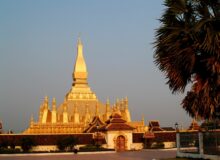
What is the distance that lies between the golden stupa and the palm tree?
36.7 meters

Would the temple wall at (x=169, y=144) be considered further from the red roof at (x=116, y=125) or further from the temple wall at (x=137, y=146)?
the red roof at (x=116, y=125)

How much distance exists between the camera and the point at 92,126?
2010 inches

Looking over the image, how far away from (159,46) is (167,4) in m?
1.71

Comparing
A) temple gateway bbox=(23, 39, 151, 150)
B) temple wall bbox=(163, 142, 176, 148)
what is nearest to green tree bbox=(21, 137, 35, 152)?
temple gateway bbox=(23, 39, 151, 150)

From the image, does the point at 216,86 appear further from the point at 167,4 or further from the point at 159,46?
the point at 167,4

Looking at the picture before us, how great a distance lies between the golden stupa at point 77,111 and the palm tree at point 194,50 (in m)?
36.7

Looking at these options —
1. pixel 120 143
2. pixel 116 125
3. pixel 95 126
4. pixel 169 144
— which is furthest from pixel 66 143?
pixel 169 144

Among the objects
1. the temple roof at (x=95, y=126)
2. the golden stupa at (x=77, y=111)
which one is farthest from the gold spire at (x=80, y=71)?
the temple roof at (x=95, y=126)

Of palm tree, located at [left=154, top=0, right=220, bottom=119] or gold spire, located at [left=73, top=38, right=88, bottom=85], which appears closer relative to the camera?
palm tree, located at [left=154, top=0, right=220, bottom=119]

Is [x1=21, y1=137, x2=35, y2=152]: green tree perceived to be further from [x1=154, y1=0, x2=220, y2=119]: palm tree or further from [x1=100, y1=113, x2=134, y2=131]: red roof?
[x1=154, y1=0, x2=220, y2=119]: palm tree

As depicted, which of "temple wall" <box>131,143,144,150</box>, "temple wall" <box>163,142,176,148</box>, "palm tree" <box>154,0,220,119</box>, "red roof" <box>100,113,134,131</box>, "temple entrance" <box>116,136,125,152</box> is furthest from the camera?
"temple wall" <box>163,142,176,148</box>

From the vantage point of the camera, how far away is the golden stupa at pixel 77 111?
181 ft

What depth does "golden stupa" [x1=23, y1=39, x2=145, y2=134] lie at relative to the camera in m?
55.1

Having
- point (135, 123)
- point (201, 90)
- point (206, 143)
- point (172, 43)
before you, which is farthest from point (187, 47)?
point (135, 123)
